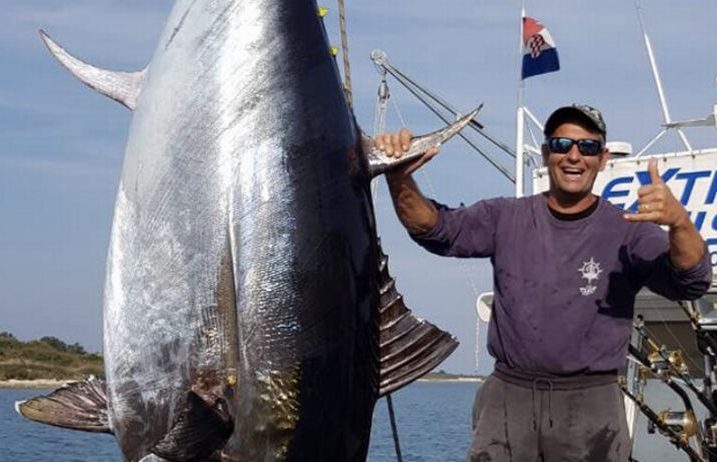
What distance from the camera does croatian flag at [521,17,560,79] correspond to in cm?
1073

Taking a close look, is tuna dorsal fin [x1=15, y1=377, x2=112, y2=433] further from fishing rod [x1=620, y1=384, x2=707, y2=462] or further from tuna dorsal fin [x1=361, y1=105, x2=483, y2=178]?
→ fishing rod [x1=620, y1=384, x2=707, y2=462]

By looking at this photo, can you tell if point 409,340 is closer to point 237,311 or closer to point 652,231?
point 237,311

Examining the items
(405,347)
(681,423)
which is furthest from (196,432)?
(681,423)

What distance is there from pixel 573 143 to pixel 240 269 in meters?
1.35

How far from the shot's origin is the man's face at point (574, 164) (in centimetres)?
408

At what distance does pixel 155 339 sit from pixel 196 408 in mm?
217

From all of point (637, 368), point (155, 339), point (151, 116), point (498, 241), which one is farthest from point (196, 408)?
Result: point (637, 368)

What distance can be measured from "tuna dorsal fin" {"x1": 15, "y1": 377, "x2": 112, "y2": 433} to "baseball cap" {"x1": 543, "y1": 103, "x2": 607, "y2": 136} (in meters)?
1.76

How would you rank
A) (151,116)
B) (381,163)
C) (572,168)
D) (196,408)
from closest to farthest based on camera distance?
(196,408) → (151,116) → (381,163) → (572,168)

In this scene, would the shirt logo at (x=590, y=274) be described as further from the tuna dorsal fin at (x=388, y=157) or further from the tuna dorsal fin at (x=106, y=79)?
the tuna dorsal fin at (x=106, y=79)

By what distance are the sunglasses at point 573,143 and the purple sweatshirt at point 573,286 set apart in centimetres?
25

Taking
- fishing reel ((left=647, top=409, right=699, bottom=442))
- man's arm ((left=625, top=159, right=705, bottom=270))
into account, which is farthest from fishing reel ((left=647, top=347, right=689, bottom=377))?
man's arm ((left=625, top=159, right=705, bottom=270))

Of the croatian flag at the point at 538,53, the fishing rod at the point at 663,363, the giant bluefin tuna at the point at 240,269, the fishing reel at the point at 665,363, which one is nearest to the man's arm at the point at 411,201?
the giant bluefin tuna at the point at 240,269

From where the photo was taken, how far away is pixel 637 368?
32.3ft
